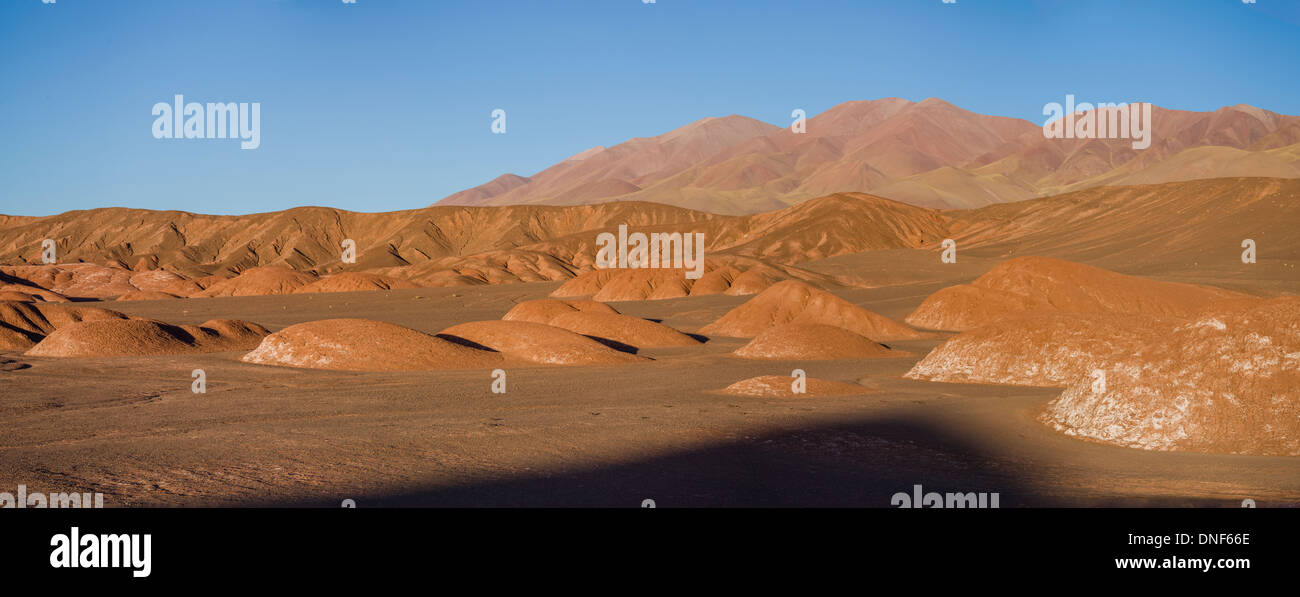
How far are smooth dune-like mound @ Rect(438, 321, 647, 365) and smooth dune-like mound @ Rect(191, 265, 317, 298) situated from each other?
228 ft

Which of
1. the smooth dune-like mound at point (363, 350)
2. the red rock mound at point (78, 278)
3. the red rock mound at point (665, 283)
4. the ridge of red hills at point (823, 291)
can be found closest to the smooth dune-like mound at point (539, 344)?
the ridge of red hills at point (823, 291)

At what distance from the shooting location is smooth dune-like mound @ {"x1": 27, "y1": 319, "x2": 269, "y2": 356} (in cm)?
3191

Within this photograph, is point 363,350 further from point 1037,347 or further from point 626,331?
point 1037,347

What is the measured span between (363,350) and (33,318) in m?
21.3

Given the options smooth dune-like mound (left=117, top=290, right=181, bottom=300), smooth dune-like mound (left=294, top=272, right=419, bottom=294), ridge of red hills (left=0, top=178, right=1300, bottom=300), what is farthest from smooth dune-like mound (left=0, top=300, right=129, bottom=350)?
smooth dune-like mound (left=117, top=290, right=181, bottom=300)

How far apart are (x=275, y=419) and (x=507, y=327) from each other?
605 inches

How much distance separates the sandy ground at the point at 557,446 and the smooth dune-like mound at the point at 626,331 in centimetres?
1095

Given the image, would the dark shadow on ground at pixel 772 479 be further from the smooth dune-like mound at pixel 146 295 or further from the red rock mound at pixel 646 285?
the smooth dune-like mound at pixel 146 295

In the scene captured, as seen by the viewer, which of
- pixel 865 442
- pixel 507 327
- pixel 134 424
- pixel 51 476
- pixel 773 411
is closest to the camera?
pixel 51 476

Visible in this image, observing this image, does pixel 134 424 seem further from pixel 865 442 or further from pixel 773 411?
pixel 865 442

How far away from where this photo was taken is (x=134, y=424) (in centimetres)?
1705

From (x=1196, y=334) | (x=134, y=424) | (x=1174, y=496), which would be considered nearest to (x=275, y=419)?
(x=134, y=424)

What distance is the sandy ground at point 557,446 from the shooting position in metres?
11.0

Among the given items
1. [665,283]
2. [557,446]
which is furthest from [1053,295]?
[665,283]
